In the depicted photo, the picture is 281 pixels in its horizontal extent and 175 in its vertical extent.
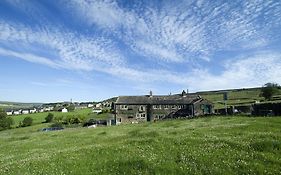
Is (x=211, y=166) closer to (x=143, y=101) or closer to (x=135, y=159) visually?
(x=135, y=159)

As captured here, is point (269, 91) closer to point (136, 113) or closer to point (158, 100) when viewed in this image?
point (158, 100)

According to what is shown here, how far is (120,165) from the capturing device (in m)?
17.8

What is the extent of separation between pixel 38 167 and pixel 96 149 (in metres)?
5.34

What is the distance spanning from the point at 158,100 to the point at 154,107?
2902 millimetres

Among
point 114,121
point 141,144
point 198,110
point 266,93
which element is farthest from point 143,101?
point 141,144

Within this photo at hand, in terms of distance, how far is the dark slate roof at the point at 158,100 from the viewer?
99188 mm

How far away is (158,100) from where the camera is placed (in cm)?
10262

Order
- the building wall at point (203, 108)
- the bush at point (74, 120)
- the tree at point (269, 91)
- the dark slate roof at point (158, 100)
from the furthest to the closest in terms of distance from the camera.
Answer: the bush at point (74, 120), the tree at point (269, 91), the dark slate roof at point (158, 100), the building wall at point (203, 108)

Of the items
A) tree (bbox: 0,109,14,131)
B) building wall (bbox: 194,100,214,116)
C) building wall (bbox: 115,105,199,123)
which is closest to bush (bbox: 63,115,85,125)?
tree (bbox: 0,109,14,131)

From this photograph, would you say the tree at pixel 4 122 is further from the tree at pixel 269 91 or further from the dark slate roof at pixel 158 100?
the tree at pixel 269 91

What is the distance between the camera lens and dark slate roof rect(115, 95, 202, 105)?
325ft

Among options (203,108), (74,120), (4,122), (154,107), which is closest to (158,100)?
(154,107)

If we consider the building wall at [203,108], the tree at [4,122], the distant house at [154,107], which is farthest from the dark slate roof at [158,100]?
the tree at [4,122]

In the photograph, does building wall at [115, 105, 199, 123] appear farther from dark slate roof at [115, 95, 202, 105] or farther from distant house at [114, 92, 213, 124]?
dark slate roof at [115, 95, 202, 105]
